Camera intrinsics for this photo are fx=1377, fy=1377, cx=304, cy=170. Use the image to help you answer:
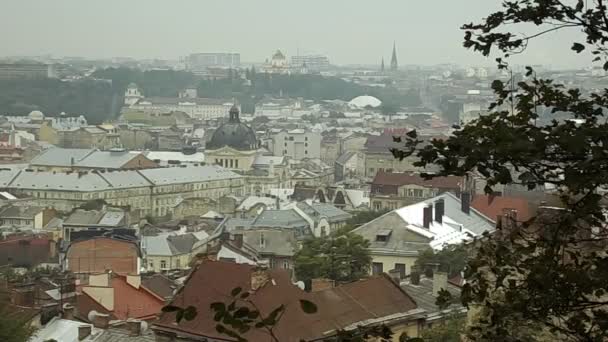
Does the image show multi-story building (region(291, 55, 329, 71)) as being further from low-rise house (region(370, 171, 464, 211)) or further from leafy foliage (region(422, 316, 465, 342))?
leafy foliage (region(422, 316, 465, 342))

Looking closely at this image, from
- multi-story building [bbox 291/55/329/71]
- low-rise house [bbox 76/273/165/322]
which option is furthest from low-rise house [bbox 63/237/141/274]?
multi-story building [bbox 291/55/329/71]

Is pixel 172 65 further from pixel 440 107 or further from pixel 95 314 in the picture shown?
pixel 95 314

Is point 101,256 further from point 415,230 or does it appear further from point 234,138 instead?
point 234,138

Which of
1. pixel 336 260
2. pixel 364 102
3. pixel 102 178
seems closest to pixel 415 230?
pixel 336 260

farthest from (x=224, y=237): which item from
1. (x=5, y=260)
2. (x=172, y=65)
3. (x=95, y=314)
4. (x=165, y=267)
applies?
(x=172, y=65)

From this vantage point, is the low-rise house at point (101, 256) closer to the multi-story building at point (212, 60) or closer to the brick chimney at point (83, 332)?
the brick chimney at point (83, 332)
